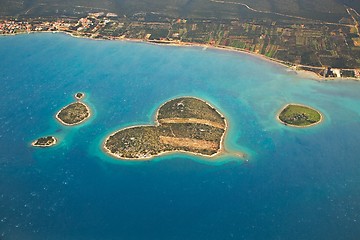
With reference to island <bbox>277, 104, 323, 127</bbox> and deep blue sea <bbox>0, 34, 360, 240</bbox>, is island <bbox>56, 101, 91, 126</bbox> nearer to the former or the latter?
deep blue sea <bbox>0, 34, 360, 240</bbox>

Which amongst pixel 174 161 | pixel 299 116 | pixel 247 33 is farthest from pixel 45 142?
pixel 247 33

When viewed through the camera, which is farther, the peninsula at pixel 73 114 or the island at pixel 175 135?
the peninsula at pixel 73 114

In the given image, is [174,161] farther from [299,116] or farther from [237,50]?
[237,50]

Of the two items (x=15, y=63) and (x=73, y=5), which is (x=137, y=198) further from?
(x=73, y=5)

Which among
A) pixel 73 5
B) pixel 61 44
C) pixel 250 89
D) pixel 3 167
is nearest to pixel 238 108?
pixel 250 89

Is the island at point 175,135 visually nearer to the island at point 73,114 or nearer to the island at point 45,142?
the island at point 73,114


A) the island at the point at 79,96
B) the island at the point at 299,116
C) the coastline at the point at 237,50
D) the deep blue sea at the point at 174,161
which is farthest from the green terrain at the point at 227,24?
the island at the point at 79,96

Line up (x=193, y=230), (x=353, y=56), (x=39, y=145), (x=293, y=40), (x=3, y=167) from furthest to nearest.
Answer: (x=293, y=40) < (x=353, y=56) < (x=39, y=145) < (x=3, y=167) < (x=193, y=230)
